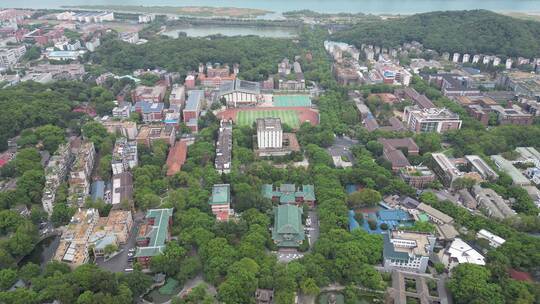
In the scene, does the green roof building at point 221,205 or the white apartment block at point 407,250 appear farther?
the green roof building at point 221,205

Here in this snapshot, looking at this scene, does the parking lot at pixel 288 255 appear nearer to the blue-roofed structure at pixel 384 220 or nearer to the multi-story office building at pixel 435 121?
the blue-roofed structure at pixel 384 220

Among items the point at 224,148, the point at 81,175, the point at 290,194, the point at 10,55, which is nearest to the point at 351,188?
the point at 290,194

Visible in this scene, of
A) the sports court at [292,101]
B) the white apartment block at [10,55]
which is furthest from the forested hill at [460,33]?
the white apartment block at [10,55]

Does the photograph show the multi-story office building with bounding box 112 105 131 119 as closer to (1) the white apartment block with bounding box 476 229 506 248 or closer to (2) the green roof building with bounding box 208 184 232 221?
(2) the green roof building with bounding box 208 184 232 221

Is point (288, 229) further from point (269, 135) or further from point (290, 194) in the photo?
point (269, 135)

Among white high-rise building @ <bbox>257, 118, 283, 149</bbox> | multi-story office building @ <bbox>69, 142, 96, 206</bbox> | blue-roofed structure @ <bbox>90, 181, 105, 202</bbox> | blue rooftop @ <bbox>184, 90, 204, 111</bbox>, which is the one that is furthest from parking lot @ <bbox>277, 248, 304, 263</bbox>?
blue rooftop @ <bbox>184, 90, 204, 111</bbox>

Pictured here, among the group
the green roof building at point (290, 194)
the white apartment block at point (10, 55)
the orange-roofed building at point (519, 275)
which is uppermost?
the white apartment block at point (10, 55)
